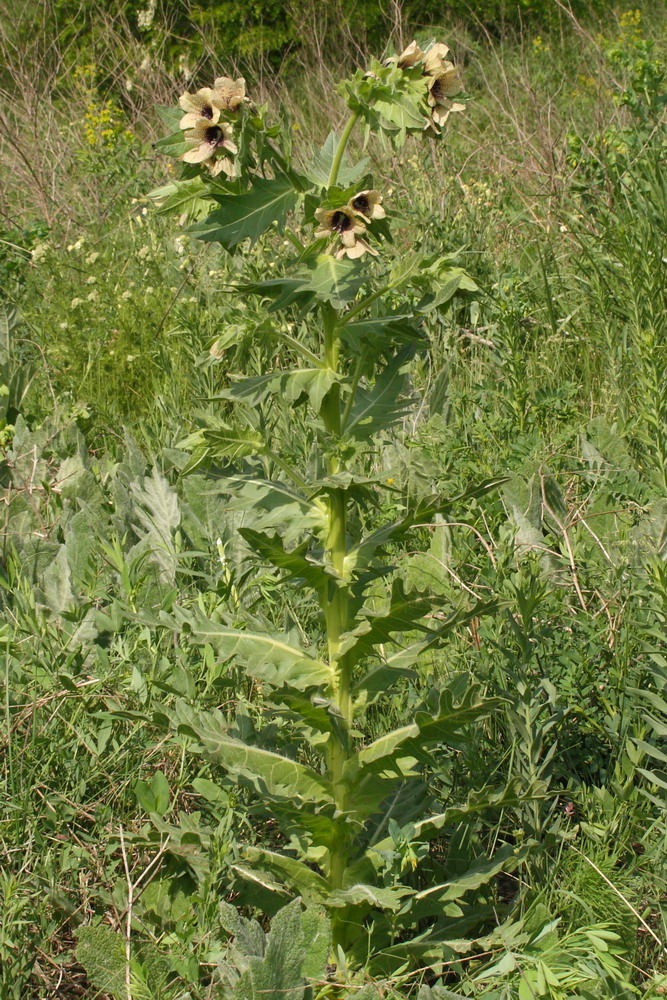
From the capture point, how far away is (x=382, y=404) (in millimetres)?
1926

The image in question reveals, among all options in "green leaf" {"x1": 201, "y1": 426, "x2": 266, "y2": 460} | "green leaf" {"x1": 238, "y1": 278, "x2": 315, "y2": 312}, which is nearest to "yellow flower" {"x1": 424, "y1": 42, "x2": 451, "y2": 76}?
"green leaf" {"x1": 238, "y1": 278, "x2": 315, "y2": 312}

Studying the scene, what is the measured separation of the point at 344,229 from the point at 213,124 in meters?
0.28

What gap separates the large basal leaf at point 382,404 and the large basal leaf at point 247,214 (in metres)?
0.36

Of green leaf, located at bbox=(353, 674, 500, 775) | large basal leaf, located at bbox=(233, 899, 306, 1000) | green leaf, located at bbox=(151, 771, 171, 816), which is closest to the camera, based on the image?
large basal leaf, located at bbox=(233, 899, 306, 1000)

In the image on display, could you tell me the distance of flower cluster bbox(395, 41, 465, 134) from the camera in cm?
169

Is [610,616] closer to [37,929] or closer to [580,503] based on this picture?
[580,503]

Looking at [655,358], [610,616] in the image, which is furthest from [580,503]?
[655,358]

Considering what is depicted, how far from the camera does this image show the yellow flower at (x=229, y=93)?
5.41 ft

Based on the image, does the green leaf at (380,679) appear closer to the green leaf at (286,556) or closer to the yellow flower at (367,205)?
the green leaf at (286,556)

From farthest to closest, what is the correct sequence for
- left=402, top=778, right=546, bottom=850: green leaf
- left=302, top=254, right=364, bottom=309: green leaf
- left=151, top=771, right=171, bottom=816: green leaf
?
left=151, top=771, right=171, bottom=816: green leaf → left=402, top=778, right=546, bottom=850: green leaf → left=302, top=254, right=364, bottom=309: green leaf

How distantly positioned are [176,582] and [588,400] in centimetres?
185

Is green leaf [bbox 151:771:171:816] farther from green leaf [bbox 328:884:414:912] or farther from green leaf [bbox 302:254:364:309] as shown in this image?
green leaf [bbox 302:254:364:309]

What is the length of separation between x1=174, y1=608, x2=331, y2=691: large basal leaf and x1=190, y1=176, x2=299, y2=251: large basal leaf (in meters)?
0.77

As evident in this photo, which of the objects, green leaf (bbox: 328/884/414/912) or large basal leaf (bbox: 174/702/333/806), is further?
large basal leaf (bbox: 174/702/333/806)
